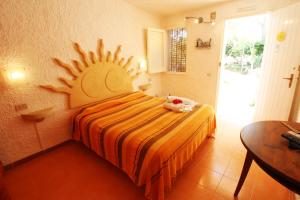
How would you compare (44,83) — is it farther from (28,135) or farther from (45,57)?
(28,135)

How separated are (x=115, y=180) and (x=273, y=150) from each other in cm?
167

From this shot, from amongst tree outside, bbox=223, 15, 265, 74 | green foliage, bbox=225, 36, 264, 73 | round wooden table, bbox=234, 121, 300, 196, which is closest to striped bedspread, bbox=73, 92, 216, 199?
round wooden table, bbox=234, 121, 300, 196

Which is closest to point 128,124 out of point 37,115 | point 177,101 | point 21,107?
point 177,101

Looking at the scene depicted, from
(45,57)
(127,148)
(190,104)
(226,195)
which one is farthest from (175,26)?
(226,195)

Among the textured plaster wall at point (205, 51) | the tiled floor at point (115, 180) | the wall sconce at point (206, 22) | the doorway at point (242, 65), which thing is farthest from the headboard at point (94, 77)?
the doorway at point (242, 65)

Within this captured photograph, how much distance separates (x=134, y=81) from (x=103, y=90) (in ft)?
3.10

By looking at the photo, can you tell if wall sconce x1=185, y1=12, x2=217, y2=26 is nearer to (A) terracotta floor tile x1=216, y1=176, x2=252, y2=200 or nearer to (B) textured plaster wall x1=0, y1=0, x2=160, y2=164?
(B) textured plaster wall x1=0, y1=0, x2=160, y2=164

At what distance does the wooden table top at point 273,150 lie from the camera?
0.89 m

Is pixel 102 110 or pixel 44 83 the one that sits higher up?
pixel 44 83

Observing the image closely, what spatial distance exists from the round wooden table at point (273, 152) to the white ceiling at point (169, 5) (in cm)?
281

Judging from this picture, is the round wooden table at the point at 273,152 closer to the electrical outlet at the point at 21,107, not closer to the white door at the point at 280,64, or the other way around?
the white door at the point at 280,64

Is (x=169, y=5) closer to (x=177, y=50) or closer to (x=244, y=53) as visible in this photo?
(x=177, y=50)

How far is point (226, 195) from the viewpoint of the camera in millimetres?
1535

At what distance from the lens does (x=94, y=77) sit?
2.68m
